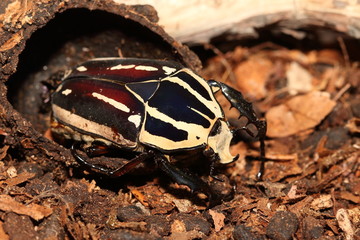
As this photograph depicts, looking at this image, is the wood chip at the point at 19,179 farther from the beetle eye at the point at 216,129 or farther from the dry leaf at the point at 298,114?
the dry leaf at the point at 298,114

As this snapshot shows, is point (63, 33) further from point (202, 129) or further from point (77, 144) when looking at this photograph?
point (202, 129)

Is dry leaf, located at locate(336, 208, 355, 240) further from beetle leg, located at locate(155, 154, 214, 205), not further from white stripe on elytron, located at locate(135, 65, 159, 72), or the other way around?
white stripe on elytron, located at locate(135, 65, 159, 72)

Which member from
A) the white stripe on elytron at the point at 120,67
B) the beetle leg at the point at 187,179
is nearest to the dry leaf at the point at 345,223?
the beetle leg at the point at 187,179

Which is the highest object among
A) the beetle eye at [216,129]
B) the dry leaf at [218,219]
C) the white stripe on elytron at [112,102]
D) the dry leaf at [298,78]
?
the white stripe on elytron at [112,102]

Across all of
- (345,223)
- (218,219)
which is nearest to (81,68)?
(218,219)

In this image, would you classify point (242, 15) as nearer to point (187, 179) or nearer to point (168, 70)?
point (168, 70)

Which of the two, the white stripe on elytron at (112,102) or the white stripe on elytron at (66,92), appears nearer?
the white stripe on elytron at (112,102)

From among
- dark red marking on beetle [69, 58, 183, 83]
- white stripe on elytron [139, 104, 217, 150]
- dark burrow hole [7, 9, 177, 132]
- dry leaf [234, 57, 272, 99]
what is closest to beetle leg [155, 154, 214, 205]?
white stripe on elytron [139, 104, 217, 150]
